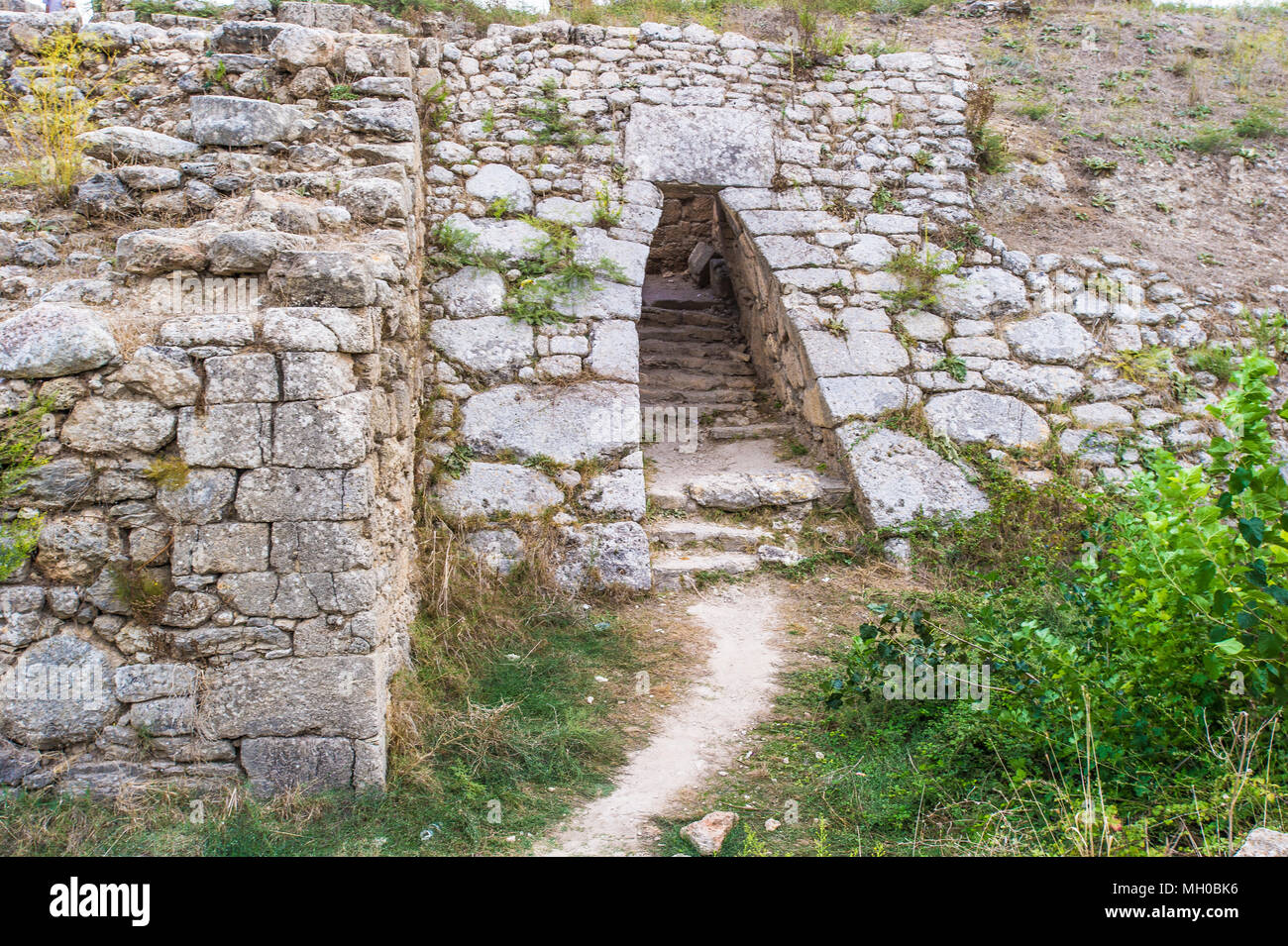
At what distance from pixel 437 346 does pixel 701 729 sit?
297cm

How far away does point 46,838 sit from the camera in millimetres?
2955

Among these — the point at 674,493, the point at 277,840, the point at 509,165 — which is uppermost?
the point at 509,165

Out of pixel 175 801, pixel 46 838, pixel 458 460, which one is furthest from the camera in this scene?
pixel 458 460

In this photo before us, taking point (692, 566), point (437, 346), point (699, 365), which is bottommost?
point (692, 566)

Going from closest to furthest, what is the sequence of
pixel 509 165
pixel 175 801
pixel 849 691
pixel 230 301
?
1. pixel 175 801
2. pixel 230 301
3. pixel 849 691
4. pixel 509 165

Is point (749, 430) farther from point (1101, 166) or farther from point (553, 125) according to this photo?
point (1101, 166)

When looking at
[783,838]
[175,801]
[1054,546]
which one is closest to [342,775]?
[175,801]

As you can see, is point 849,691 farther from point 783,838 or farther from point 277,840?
point 277,840

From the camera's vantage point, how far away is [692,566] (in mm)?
5250

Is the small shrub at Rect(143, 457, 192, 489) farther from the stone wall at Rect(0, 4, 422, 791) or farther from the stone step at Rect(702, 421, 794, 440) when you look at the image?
the stone step at Rect(702, 421, 794, 440)

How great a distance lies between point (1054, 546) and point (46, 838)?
5232 millimetres

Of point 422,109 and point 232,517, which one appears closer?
point 232,517

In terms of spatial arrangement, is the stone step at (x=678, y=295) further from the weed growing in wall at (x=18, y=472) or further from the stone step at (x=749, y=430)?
the weed growing in wall at (x=18, y=472)

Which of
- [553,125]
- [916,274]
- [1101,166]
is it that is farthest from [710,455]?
[1101,166]
